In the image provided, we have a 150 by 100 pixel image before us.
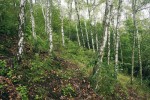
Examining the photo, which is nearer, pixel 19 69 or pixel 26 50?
pixel 19 69

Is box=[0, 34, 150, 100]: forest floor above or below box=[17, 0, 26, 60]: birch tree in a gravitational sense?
below

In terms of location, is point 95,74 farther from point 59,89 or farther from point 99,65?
point 59,89

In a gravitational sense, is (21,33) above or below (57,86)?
above

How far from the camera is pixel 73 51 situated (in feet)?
78.4

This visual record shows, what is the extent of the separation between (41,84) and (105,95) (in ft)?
13.1

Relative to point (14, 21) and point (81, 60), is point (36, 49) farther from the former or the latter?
point (81, 60)

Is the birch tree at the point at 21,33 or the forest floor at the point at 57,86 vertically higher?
the birch tree at the point at 21,33

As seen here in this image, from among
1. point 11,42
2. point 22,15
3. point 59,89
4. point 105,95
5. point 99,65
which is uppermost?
point 22,15

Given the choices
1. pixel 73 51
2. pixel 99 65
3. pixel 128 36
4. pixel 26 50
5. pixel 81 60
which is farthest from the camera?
pixel 128 36

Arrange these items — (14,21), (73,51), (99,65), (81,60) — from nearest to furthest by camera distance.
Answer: (99,65)
(14,21)
(81,60)
(73,51)

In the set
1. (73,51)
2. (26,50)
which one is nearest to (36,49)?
(26,50)

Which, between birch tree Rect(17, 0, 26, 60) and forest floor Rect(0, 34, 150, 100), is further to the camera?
birch tree Rect(17, 0, 26, 60)

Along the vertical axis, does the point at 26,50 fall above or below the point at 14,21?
below

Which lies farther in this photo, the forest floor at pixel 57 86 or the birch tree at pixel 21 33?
the birch tree at pixel 21 33
